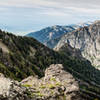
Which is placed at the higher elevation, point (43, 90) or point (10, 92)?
point (10, 92)

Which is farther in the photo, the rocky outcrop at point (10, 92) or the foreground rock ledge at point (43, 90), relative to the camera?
the foreground rock ledge at point (43, 90)

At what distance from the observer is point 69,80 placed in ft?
218

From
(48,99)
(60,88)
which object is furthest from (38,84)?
(48,99)

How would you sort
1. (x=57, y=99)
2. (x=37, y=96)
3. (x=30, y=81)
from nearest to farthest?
(x=37, y=96) → (x=57, y=99) → (x=30, y=81)

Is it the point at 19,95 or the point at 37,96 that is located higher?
the point at 19,95

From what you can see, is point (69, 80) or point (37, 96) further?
point (69, 80)

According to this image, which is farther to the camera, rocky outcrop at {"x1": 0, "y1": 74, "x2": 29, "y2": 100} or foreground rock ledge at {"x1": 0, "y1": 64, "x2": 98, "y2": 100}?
foreground rock ledge at {"x1": 0, "y1": 64, "x2": 98, "y2": 100}

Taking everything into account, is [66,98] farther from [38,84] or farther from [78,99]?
[38,84]

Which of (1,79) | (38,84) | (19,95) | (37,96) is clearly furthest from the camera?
(38,84)

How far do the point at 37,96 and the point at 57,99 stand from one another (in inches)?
309

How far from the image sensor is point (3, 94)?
123 ft

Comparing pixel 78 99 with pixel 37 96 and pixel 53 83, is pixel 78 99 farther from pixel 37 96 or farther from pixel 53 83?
pixel 37 96

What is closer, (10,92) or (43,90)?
(10,92)

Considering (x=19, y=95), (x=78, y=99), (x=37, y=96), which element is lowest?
(x=78, y=99)
